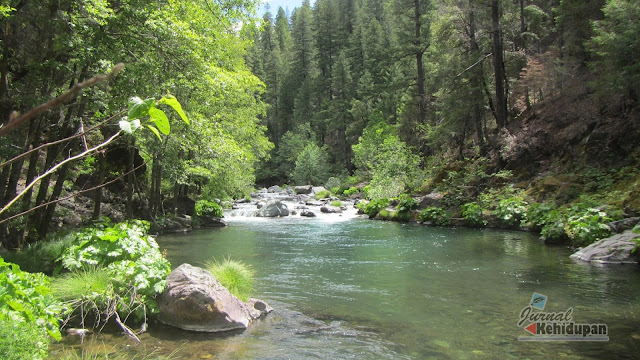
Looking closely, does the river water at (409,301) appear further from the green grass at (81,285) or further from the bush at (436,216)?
the bush at (436,216)

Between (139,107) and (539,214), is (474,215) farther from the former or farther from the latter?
(139,107)

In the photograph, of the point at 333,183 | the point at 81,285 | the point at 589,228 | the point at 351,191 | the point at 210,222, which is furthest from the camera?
the point at 333,183

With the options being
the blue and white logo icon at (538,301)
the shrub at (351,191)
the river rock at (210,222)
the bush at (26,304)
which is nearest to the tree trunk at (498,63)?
the river rock at (210,222)

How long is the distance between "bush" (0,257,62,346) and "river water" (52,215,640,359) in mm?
588

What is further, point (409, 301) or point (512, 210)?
point (512, 210)

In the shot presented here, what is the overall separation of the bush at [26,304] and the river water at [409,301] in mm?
588

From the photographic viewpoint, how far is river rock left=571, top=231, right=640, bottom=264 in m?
8.54

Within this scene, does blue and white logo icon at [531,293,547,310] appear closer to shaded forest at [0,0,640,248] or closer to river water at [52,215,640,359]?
river water at [52,215,640,359]

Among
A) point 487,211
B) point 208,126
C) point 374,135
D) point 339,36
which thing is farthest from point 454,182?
point 339,36

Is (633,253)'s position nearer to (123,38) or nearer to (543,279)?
(543,279)

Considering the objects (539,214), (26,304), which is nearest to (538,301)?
(26,304)

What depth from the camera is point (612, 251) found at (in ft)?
28.8

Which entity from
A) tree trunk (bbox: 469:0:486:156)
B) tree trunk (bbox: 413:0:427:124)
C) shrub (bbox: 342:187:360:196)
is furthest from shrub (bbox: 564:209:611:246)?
shrub (bbox: 342:187:360:196)

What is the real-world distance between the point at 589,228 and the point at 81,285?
10773 millimetres
